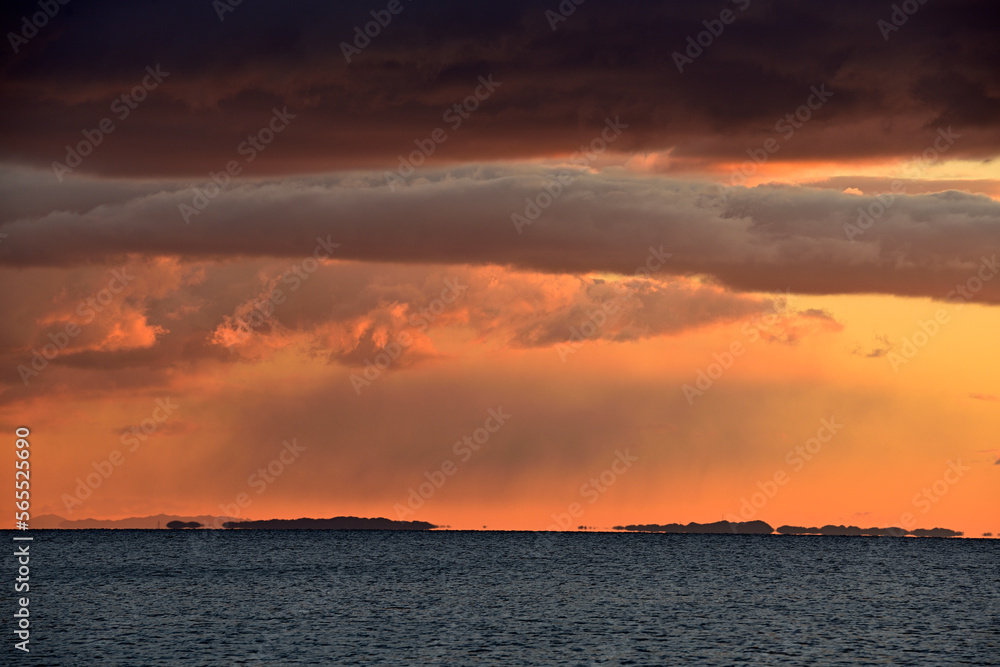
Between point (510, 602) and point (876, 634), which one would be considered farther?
point (510, 602)

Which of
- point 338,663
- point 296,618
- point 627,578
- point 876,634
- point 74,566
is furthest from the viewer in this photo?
point 74,566

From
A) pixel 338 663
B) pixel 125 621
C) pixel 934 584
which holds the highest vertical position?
pixel 934 584

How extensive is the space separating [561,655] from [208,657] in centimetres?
2458

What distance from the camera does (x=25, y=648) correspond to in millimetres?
79188

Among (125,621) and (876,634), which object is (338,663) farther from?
(876,634)

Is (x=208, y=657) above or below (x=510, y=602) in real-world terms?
below

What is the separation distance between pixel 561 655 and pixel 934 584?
111 meters

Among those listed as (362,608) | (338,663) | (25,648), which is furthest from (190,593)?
(338,663)

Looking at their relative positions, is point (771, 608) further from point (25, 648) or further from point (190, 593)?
point (25, 648)

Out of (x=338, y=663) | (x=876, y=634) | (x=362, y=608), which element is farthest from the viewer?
(x=362, y=608)

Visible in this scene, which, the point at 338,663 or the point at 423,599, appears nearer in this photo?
the point at 338,663

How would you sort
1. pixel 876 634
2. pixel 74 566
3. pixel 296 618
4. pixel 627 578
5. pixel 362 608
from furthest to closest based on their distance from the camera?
pixel 74 566, pixel 627 578, pixel 362 608, pixel 296 618, pixel 876 634

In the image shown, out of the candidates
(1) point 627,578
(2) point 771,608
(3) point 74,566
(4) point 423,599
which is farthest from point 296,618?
(3) point 74,566

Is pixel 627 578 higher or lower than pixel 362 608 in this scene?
higher
